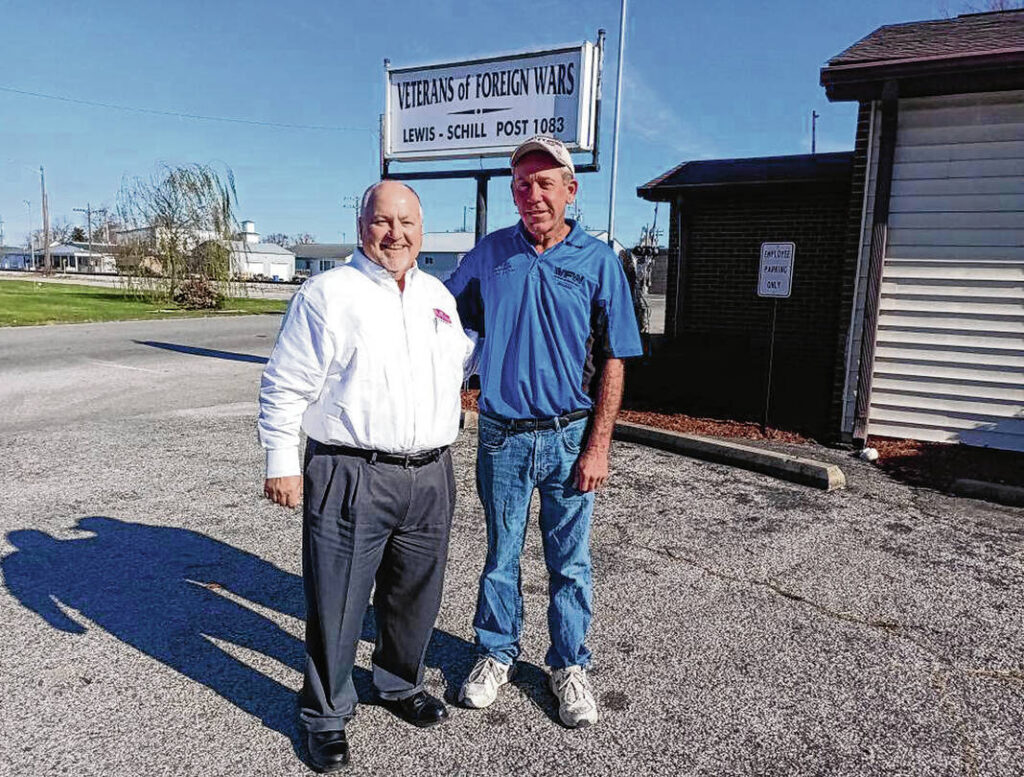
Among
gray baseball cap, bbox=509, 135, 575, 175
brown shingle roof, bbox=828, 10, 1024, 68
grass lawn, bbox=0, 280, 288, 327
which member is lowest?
grass lawn, bbox=0, 280, 288, 327

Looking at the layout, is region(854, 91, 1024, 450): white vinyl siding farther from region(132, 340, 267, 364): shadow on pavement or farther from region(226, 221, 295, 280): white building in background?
region(226, 221, 295, 280): white building in background

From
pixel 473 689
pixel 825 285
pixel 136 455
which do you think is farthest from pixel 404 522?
pixel 825 285

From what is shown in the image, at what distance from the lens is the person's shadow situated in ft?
9.82

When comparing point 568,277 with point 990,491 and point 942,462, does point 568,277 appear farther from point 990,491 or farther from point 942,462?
point 942,462

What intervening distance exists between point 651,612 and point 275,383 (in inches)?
86.1

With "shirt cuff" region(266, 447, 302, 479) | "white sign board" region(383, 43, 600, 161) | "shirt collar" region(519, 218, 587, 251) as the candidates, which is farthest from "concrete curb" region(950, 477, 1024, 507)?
"shirt cuff" region(266, 447, 302, 479)

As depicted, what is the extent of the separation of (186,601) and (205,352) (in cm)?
1134

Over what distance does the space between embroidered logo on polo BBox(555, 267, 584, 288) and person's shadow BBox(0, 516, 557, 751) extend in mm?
1567

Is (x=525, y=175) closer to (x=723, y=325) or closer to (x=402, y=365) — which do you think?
(x=402, y=365)

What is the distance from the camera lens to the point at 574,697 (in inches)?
109

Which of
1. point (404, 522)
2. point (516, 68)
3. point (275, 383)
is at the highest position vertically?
point (516, 68)

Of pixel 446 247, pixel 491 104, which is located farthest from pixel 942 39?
pixel 446 247

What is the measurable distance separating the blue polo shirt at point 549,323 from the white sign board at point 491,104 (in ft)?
19.6

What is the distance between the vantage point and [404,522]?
2598mm
